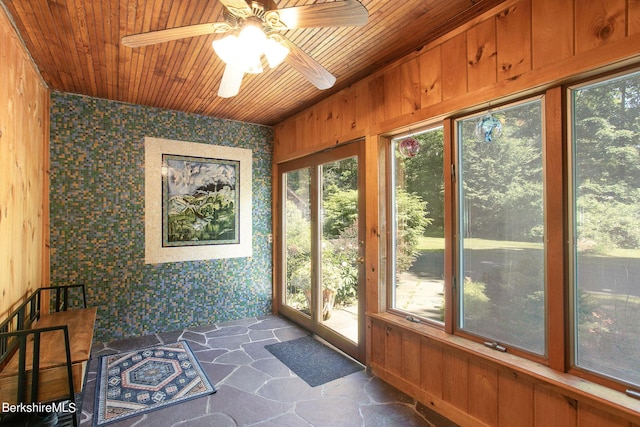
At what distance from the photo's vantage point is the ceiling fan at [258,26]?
57.7 inches

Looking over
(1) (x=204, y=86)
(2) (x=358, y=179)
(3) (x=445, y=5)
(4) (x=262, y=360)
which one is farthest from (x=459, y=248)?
(1) (x=204, y=86)

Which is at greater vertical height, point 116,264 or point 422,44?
point 422,44

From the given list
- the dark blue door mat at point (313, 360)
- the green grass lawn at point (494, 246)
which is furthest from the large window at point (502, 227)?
the dark blue door mat at point (313, 360)

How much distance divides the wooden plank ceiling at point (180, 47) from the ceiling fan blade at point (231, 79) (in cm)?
46

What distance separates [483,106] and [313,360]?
2667 millimetres

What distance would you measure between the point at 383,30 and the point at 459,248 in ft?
5.42

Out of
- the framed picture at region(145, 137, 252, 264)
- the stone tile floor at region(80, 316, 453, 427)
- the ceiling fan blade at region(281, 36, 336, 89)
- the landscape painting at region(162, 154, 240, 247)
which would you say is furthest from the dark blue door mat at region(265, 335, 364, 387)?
the ceiling fan blade at region(281, 36, 336, 89)

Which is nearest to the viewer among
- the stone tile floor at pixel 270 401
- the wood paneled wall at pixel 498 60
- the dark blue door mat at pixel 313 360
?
the wood paneled wall at pixel 498 60

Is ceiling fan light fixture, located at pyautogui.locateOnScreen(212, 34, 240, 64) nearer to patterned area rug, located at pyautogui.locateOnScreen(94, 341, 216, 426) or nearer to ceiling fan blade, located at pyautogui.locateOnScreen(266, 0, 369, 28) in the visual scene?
ceiling fan blade, located at pyautogui.locateOnScreen(266, 0, 369, 28)

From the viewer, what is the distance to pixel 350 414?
2322 millimetres

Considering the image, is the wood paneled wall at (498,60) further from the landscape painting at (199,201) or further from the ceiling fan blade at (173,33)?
the landscape painting at (199,201)

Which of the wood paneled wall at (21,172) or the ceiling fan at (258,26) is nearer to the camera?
the ceiling fan at (258,26)

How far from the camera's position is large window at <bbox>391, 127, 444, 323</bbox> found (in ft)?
8.22

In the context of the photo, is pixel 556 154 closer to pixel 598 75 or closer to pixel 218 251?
pixel 598 75
